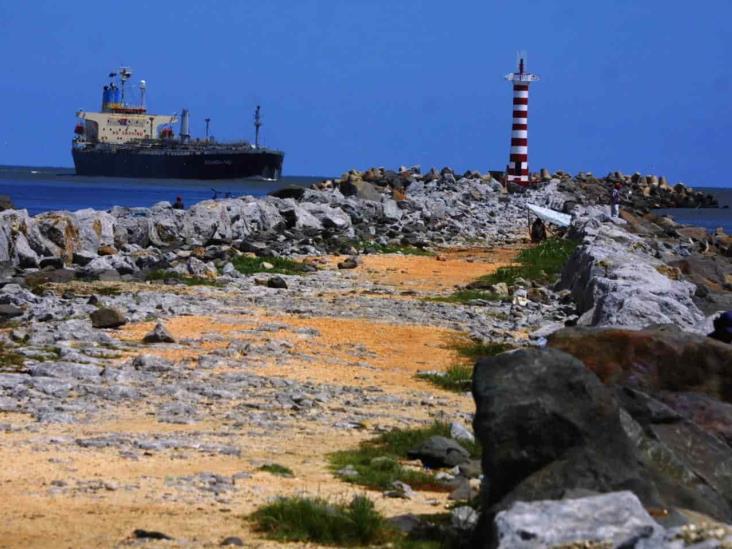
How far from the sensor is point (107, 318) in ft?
45.6

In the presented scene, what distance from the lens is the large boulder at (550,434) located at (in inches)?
240

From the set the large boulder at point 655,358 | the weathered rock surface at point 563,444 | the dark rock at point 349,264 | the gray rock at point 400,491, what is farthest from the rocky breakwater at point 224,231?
the weathered rock surface at point 563,444

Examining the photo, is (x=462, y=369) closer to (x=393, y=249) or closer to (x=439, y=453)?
(x=439, y=453)

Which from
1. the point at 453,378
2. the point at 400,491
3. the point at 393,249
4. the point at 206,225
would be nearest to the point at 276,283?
the point at 453,378

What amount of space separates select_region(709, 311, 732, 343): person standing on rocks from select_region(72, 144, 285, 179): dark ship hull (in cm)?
11337

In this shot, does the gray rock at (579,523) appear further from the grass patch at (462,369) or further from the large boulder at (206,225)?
the large boulder at (206,225)

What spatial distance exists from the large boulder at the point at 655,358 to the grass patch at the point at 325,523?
7.39 ft

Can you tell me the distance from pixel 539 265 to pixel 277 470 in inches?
680

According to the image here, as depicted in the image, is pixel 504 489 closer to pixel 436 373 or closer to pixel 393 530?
pixel 393 530

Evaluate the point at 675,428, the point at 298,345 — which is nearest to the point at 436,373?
the point at 298,345

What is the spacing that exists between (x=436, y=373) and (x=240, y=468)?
4502mm

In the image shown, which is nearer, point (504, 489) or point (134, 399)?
point (504, 489)

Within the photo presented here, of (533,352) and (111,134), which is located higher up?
(111,134)

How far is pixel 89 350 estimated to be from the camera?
12.3 m
